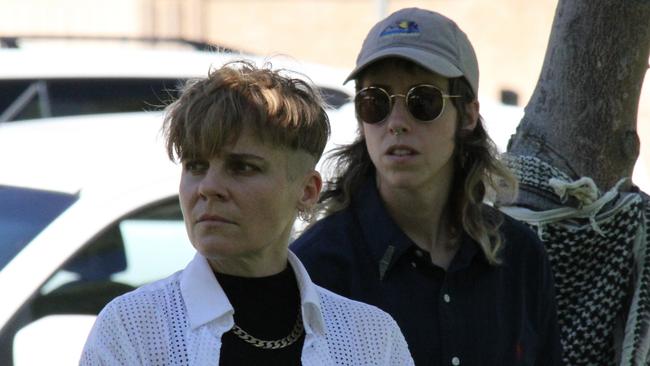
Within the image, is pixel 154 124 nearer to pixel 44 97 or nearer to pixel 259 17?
pixel 44 97

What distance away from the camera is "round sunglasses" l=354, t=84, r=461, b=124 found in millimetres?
3246

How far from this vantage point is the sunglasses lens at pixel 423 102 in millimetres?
3244

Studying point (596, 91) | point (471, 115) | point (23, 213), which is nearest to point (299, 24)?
point (23, 213)

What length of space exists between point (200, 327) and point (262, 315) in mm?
143

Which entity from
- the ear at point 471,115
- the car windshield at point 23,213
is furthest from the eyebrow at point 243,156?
the car windshield at point 23,213

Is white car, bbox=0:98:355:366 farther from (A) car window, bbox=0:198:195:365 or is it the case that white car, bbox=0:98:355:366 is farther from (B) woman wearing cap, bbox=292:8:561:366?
(B) woman wearing cap, bbox=292:8:561:366

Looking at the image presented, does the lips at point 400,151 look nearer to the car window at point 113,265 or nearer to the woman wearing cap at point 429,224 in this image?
the woman wearing cap at point 429,224

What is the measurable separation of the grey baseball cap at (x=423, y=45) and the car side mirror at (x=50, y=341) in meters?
1.39

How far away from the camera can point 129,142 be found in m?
4.83

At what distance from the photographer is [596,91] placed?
151 inches

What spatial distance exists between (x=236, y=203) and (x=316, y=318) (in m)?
0.27

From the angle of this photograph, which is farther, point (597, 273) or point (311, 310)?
point (597, 273)

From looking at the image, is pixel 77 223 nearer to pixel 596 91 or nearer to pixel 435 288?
pixel 435 288

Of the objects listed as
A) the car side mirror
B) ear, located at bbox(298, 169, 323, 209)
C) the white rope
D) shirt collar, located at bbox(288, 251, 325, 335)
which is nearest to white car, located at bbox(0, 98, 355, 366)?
the car side mirror
